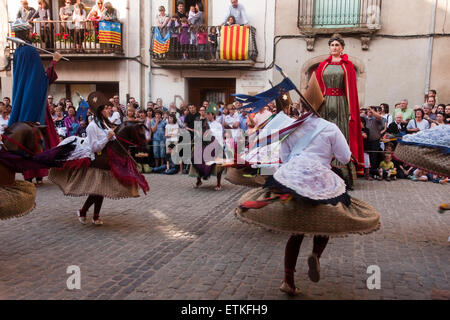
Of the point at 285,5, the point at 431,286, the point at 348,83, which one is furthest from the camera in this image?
the point at 285,5

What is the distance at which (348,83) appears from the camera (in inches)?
295

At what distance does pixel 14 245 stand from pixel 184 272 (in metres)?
2.29

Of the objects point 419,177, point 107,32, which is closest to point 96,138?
point 419,177

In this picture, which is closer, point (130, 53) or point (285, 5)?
point (285, 5)

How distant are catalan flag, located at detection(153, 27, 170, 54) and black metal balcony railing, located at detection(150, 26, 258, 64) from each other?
0.67 feet

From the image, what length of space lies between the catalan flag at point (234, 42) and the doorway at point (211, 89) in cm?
133

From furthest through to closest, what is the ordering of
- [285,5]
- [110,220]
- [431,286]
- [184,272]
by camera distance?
1. [285,5]
2. [110,220]
3. [184,272]
4. [431,286]

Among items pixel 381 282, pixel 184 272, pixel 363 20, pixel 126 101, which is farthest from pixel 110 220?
pixel 363 20

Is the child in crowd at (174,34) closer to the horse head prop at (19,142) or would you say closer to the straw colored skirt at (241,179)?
the straw colored skirt at (241,179)

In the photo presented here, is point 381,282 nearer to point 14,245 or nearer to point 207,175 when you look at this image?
point 14,245

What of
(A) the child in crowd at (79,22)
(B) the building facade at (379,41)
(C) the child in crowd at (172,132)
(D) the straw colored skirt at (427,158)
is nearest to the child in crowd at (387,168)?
(B) the building facade at (379,41)

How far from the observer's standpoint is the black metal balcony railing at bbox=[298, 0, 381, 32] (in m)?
14.2

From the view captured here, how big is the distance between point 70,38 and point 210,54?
17.8 ft

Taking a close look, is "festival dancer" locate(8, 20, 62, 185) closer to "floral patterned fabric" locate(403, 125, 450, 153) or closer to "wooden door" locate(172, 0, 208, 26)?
"floral patterned fabric" locate(403, 125, 450, 153)
